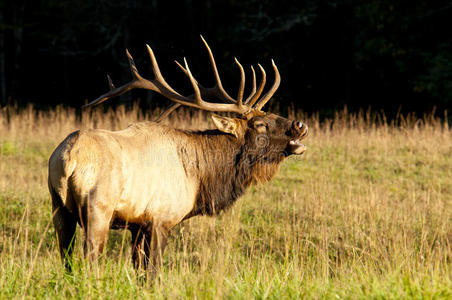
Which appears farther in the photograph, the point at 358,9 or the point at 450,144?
the point at 358,9

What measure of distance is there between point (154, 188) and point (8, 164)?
18.9 feet

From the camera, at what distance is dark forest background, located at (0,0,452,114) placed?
16688mm

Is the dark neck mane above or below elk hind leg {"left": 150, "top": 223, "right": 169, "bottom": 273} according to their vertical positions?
above

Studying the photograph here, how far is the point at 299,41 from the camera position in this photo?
2017cm

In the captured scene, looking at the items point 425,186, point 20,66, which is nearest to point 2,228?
point 425,186

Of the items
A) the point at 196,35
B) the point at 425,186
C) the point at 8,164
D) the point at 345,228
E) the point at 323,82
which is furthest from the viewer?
the point at 196,35

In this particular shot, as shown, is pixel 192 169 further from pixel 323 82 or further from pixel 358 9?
pixel 323 82

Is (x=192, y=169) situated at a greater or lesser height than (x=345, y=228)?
greater

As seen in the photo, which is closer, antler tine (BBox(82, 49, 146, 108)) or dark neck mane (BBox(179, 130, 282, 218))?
dark neck mane (BBox(179, 130, 282, 218))

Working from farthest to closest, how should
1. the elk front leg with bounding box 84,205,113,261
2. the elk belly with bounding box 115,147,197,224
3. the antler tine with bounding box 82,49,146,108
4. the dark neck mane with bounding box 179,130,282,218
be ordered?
the antler tine with bounding box 82,49,146,108 < the dark neck mane with bounding box 179,130,282,218 < the elk belly with bounding box 115,147,197,224 < the elk front leg with bounding box 84,205,113,261

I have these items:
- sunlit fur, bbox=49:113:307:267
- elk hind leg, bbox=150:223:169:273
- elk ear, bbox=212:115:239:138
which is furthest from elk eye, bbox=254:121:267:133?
elk hind leg, bbox=150:223:169:273

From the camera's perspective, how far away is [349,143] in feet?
33.2

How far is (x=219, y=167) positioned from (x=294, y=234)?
1191 mm

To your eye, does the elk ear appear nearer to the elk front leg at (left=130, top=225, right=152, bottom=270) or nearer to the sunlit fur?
the sunlit fur
